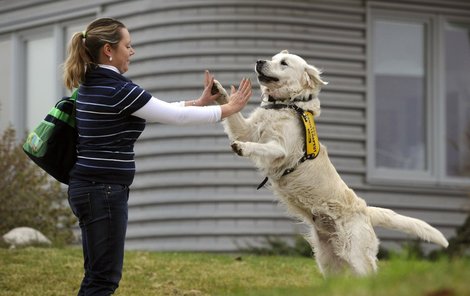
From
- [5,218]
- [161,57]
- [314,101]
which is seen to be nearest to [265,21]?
[161,57]

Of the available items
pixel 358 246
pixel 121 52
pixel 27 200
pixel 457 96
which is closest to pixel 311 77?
pixel 358 246

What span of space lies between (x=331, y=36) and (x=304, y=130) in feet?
21.9

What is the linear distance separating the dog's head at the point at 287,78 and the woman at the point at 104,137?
147 cm

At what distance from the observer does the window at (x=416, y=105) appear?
1447cm

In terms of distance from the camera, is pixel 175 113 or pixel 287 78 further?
pixel 287 78

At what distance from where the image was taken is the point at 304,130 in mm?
7555

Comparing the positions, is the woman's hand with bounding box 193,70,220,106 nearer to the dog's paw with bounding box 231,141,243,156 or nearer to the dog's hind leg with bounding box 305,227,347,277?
the dog's paw with bounding box 231,141,243,156

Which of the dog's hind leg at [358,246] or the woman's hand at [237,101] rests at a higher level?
the woman's hand at [237,101]

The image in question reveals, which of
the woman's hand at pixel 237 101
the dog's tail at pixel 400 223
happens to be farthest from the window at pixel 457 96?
the woman's hand at pixel 237 101

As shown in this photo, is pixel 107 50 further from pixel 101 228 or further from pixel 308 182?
pixel 308 182

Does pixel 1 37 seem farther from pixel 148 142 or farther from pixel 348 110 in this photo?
pixel 348 110

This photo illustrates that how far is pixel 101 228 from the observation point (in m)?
6.09

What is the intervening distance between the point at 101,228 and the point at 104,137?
51 centimetres

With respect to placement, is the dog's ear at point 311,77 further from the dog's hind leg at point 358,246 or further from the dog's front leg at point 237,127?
the dog's hind leg at point 358,246
